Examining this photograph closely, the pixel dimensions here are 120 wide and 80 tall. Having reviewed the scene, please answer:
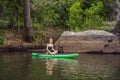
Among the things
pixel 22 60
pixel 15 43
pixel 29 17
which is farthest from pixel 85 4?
pixel 22 60

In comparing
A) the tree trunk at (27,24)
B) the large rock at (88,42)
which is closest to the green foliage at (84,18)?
the large rock at (88,42)

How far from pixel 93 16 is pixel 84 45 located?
16.2ft

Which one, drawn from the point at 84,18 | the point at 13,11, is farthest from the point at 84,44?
the point at 13,11

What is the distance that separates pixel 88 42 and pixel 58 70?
10519 millimetres

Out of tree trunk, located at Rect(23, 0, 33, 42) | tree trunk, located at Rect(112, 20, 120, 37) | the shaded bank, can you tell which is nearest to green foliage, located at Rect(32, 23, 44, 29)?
tree trunk, located at Rect(23, 0, 33, 42)

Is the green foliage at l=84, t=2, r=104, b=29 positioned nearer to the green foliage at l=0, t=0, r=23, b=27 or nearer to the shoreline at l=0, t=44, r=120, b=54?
the shoreline at l=0, t=44, r=120, b=54

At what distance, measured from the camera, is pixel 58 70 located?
1895 centimetres

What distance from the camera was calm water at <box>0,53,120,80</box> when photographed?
16.8 m

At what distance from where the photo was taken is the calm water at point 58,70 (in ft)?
55.0

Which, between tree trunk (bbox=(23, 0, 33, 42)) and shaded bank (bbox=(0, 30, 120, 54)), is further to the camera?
tree trunk (bbox=(23, 0, 33, 42))

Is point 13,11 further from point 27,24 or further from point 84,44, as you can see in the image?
point 84,44

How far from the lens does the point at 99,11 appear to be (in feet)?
111

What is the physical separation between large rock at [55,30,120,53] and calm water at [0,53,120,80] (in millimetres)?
5103

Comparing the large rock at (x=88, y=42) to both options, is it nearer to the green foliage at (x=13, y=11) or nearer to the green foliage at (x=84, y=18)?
the green foliage at (x=84, y=18)
